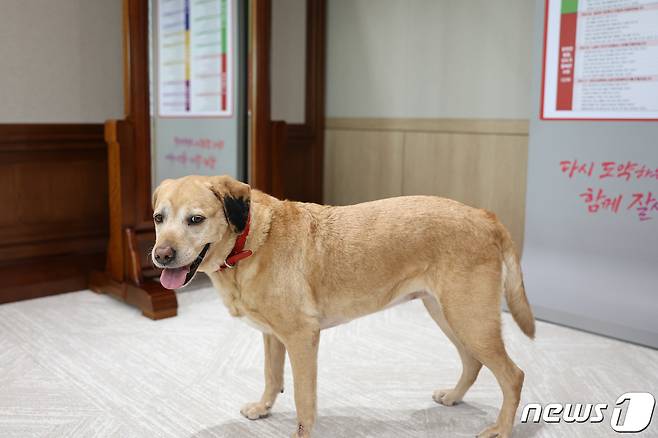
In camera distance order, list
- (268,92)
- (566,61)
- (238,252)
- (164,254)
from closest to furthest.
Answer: (164,254) < (238,252) < (566,61) < (268,92)

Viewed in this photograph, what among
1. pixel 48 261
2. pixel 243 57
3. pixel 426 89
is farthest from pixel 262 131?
pixel 48 261

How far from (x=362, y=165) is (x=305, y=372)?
2528mm

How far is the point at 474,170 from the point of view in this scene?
3.41 m

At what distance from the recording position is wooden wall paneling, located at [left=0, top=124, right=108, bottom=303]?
3148mm

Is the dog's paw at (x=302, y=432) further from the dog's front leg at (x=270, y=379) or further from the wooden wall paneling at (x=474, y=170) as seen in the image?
the wooden wall paneling at (x=474, y=170)

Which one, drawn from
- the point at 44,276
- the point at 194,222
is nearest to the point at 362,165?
the point at 44,276

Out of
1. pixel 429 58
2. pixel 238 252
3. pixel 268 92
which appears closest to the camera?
pixel 238 252

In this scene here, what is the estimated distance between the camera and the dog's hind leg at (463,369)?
1871 mm

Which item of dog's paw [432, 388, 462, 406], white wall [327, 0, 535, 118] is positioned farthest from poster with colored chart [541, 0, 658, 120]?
dog's paw [432, 388, 462, 406]

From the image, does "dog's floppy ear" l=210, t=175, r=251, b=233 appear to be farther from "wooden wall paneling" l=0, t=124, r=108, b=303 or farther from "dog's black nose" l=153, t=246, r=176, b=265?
"wooden wall paneling" l=0, t=124, r=108, b=303

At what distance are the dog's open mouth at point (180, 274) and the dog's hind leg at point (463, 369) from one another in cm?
72

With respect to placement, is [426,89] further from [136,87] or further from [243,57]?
[136,87]

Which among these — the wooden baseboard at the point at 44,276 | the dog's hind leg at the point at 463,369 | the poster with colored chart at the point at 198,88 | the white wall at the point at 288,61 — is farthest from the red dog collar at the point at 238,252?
the white wall at the point at 288,61
